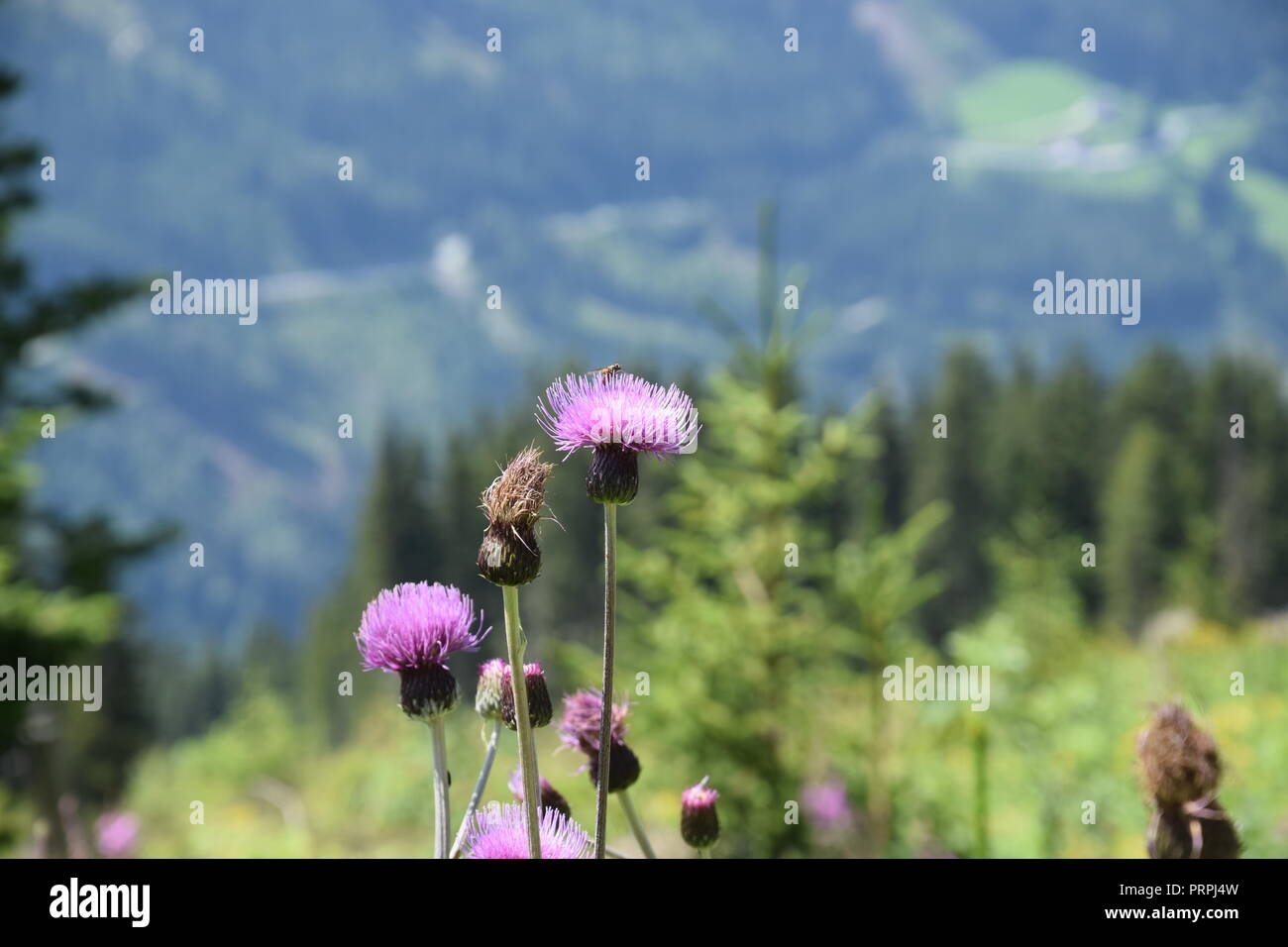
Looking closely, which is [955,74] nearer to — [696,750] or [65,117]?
[65,117]

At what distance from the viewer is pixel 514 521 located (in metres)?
0.84

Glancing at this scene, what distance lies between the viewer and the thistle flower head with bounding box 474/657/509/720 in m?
0.94

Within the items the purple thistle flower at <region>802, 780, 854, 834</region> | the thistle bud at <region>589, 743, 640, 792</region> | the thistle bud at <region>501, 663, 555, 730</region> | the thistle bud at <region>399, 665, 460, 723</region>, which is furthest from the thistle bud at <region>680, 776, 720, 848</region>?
the purple thistle flower at <region>802, 780, 854, 834</region>

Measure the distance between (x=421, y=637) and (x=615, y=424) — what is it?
0.22m

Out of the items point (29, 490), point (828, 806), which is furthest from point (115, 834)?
point (29, 490)

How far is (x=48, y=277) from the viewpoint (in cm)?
17225

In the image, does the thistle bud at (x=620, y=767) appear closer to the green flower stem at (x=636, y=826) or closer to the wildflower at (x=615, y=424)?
the green flower stem at (x=636, y=826)

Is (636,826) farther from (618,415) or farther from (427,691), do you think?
(618,415)

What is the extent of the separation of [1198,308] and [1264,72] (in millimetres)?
50711

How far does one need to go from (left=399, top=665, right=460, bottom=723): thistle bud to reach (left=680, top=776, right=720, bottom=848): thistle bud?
0.97 feet

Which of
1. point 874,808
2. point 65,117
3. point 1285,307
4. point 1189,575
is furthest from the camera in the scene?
point 65,117

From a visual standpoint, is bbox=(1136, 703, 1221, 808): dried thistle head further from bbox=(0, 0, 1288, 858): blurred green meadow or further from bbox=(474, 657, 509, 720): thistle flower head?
bbox=(474, 657, 509, 720): thistle flower head
